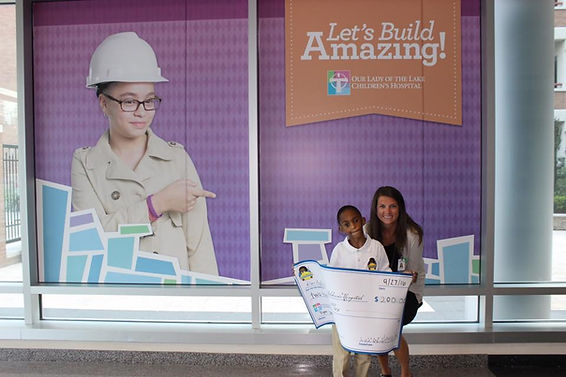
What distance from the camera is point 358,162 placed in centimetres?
365

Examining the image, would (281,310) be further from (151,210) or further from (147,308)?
(151,210)

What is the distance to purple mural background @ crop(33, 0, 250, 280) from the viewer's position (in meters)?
3.69

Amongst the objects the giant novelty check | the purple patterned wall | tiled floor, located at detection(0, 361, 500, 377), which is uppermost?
the purple patterned wall

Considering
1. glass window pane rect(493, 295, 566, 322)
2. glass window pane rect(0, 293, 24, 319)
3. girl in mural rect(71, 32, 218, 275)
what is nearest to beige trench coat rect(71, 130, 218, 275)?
girl in mural rect(71, 32, 218, 275)

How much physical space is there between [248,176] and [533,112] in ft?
7.52

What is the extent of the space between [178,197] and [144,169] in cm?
36

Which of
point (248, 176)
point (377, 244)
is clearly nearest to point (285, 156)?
point (248, 176)

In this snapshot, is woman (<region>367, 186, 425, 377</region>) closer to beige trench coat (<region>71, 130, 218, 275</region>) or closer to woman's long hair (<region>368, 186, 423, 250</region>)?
woman's long hair (<region>368, 186, 423, 250</region>)

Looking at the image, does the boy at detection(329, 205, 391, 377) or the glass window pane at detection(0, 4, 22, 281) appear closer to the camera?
the boy at detection(329, 205, 391, 377)

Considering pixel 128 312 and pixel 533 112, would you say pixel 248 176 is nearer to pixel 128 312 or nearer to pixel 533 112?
pixel 128 312

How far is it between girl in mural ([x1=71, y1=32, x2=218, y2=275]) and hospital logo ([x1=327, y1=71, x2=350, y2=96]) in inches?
49.8

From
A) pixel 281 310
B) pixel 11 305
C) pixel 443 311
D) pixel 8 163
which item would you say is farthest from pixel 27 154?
pixel 443 311

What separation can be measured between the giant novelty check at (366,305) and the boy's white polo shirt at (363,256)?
0.47ft

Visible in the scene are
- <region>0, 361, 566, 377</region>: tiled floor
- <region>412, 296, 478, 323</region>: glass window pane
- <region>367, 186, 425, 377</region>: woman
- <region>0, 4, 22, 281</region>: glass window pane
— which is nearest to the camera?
<region>367, 186, 425, 377</region>: woman
